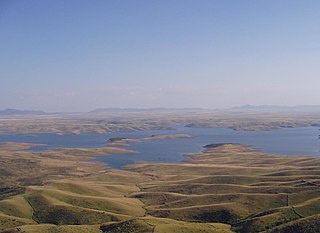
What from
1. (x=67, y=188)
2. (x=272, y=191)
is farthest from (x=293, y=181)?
(x=67, y=188)

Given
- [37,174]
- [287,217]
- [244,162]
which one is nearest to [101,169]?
[37,174]

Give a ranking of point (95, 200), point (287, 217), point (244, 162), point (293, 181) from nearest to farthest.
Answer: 1. point (287, 217)
2. point (95, 200)
3. point (293, 181)
4. point (244, 162)

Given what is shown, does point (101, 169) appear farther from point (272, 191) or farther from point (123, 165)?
point (272, 191)

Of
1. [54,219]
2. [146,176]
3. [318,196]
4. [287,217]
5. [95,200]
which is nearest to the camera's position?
[287,217]

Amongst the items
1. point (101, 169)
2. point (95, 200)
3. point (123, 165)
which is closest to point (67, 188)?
point (95, 200)

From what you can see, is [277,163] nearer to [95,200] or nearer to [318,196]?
[318,196]

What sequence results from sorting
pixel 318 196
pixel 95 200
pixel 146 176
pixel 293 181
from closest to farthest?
pixel 318 196
pixel 95 200
pixel 293 181
pixel 146 176

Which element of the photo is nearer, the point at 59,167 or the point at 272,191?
the point at 272,191

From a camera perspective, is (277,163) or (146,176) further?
(277,163)

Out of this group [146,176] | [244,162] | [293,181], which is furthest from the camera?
[244,162]
